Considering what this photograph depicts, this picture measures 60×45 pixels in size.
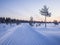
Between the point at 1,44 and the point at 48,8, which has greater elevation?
the point at 48,8

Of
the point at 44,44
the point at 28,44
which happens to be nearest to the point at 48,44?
the point at 44,44

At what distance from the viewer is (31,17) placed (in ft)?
233

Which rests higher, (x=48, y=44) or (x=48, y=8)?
(x=48, y=8)

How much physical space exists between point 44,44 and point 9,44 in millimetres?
2988

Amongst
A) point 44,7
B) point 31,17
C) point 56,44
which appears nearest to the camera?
point 56,44

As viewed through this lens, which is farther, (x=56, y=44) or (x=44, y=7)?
(x=44, y=7)

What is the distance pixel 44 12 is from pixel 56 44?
29502 mm

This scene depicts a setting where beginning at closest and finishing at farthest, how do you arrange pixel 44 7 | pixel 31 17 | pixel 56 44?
pixel 56 44, pixel 44 7, pixel 31 17

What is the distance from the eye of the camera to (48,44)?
8.65 meters

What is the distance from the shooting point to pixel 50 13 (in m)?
37.8

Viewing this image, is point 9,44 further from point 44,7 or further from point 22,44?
point 44,7

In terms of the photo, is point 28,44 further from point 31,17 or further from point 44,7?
point 31,17

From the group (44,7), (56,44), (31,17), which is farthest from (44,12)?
(31,17)

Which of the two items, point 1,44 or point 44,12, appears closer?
point 1,44
